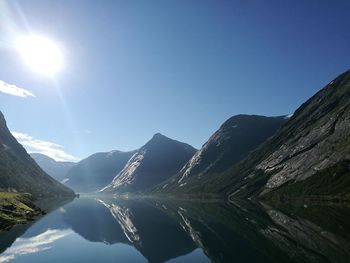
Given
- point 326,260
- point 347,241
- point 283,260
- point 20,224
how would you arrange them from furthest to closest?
point 20,224 → point 347,241 → point 283,260 → point 326,260

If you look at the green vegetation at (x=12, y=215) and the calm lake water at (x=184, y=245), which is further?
the green vegetation at (x=12, y=215)

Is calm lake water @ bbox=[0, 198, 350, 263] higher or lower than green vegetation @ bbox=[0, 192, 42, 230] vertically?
lower

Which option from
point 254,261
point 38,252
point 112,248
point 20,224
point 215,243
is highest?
point 20,224

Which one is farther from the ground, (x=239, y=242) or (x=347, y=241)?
(x=239, y=242)

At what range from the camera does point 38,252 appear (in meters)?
62.6

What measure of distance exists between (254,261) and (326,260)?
928 cm

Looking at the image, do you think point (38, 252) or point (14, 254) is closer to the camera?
point (14, 254)

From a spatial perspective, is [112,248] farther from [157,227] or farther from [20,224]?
[20,224]

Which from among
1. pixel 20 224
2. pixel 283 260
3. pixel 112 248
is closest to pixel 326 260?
pixel 283 260

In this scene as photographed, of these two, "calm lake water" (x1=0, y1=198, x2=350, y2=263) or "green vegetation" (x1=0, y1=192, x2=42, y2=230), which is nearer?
"calm lake water" (x1=0, y1=198, x2=350, y2=263)

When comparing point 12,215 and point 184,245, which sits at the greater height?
point 12,215

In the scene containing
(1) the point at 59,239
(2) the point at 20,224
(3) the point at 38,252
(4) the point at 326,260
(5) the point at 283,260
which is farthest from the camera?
(2) the point at 20,224

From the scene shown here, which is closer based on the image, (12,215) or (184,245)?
(184,245)

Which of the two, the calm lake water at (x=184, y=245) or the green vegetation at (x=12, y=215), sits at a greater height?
the green vegetation at (x=12, y=215)
